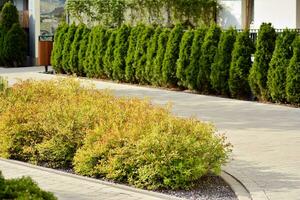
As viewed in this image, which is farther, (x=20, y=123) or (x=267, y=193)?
(x=20, y=123)

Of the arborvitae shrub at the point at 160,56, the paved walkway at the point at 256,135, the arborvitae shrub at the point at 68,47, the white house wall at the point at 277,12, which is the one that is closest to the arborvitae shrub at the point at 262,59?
the paved walkway at the point at 256,135

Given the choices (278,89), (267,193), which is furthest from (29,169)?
(278,89)

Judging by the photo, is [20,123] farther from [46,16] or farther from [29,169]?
[46,16]

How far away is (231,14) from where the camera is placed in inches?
1188

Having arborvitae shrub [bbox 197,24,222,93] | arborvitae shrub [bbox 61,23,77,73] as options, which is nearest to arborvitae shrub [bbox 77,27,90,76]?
arborvitae shrub [bbox 61,23,77,73]

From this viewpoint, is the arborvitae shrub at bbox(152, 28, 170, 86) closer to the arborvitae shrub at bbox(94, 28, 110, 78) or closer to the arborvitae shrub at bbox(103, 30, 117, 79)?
the arborvitae shrub at bbox(103, 30, 117, 79)

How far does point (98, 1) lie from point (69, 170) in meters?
→ 20.7

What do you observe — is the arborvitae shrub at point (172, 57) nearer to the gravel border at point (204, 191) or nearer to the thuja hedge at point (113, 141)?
the thuja hedge at point (113, 141)

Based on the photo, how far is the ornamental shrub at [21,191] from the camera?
6.29m

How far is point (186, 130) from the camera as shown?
9.91 m

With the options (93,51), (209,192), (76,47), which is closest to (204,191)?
(209,192)

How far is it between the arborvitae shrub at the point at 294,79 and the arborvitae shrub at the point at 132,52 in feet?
21.1

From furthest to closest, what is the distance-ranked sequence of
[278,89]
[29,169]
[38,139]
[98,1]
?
[98,1] < [278,89] < [38,139] < [29,169]

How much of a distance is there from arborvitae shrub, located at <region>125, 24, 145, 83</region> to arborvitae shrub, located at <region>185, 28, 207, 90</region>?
2673 mm
